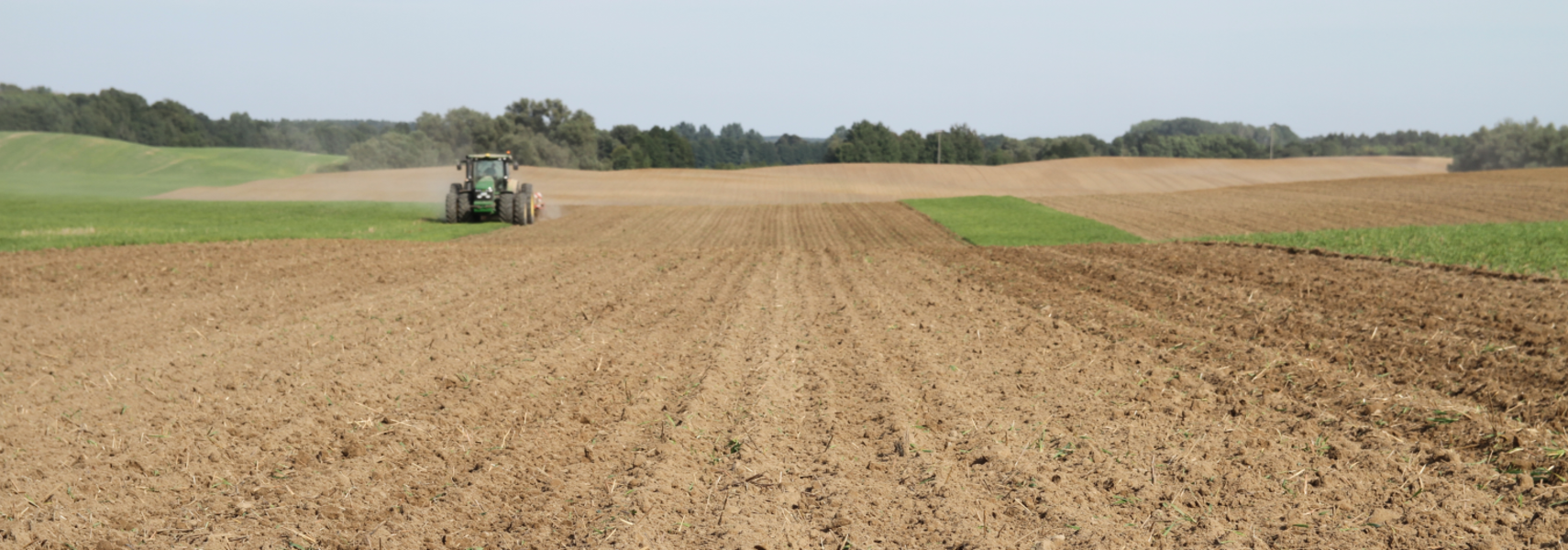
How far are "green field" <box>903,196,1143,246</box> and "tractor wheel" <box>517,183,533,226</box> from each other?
13297 millimetres

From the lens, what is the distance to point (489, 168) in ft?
91.0

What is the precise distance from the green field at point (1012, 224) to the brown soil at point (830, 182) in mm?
10000

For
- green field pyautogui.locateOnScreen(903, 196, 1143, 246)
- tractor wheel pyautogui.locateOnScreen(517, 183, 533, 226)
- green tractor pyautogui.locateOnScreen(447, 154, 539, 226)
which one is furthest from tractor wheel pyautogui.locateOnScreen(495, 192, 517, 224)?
green field pyautogui.locateOnScreen(903, 196, 1143, 246)

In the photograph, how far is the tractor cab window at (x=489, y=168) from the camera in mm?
27719

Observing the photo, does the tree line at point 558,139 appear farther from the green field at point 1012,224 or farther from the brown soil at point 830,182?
the green field at point 1012,224

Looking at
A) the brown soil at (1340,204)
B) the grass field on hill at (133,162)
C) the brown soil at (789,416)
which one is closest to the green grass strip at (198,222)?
the brown soil at (789,416)

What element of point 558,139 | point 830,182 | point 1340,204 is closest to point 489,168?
point 1340,204

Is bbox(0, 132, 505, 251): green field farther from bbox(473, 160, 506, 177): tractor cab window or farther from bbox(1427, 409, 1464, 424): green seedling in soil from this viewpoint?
bbox(1427, 409, 1464, 424): green seedling in soil

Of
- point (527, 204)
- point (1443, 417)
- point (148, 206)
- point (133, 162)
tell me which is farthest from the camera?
point (133, 162)

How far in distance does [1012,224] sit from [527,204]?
51.0 ft

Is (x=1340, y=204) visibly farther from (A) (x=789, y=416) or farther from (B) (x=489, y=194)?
(A) (x=789, y=416)

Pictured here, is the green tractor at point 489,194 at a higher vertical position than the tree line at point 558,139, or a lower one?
lower

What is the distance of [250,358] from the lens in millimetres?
8836

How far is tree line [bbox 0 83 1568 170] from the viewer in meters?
75.8
